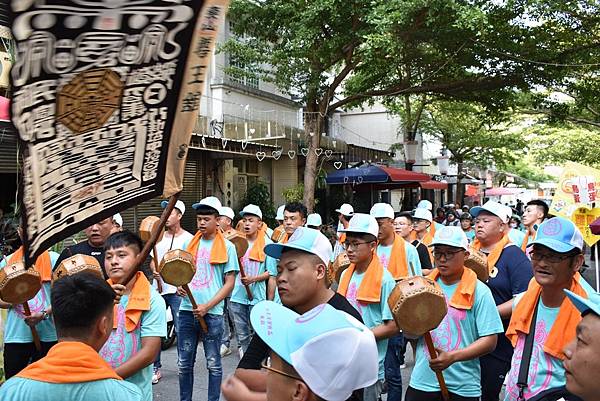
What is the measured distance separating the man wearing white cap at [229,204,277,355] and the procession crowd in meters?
1.04

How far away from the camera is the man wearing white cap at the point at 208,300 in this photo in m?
5.31

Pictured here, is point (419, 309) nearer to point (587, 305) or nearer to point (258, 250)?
point (587, 305)

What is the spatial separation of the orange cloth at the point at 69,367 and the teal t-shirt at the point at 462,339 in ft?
6.90

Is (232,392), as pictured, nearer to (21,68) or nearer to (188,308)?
(21,68)

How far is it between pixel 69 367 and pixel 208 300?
342 centimetres

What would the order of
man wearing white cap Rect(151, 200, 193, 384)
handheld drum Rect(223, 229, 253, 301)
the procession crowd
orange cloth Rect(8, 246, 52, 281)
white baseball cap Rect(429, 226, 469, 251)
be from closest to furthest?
the procession crowd
white baseball cap Rect(429, 226, 469, 251)
orange cloth Rect(8, 246, 52, 281)
man wearing white cap Rect(151, 200, 193, 384)
handheld drum Rect(223, 229, 253, 301)

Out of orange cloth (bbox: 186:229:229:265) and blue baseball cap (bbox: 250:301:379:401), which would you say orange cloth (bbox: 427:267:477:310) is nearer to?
blue baseball cap (bbox: 250:301:379:401)

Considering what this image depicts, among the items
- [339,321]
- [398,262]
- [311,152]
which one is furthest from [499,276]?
[311,152]

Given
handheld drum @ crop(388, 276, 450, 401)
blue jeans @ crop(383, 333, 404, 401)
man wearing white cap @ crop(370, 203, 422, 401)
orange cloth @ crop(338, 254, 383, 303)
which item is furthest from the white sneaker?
handheld drum @ crop(388, 276, 450, 401)

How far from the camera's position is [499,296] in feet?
15.3

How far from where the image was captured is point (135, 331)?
3.46m

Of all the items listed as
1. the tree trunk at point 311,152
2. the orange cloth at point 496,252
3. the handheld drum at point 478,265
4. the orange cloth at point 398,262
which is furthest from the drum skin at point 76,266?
the tree trunk at point 311,152

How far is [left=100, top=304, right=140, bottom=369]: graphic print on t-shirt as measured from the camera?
3.40 metres

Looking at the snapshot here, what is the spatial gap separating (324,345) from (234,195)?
51.4 feet
